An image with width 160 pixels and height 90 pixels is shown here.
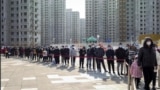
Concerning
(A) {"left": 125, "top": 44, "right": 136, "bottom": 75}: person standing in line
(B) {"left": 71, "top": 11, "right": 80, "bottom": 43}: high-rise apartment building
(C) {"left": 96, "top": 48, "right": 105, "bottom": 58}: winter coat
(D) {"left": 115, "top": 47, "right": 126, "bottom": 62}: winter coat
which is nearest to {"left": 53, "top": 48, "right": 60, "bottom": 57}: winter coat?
(C) {"left": 96, "top": 48, "right": 105, "bottom": 58}: winter coat

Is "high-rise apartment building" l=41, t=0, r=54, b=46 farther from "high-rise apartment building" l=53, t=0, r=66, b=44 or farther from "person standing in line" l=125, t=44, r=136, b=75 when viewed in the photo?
"person standing in line" l=125, t=44, r=136, b=75

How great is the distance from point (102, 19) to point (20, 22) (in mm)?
33981

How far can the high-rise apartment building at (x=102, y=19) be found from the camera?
120438 millimetres

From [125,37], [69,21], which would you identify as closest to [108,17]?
[125,37]

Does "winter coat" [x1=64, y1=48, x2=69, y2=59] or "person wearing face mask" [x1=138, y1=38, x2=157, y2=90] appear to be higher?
"person wearing face mask" [x1=138, y1=38, x2=157, y2=90]

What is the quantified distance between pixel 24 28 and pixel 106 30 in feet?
110

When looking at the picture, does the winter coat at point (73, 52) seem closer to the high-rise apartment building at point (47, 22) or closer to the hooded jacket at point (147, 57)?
the hooded jacket at point (147, 57)

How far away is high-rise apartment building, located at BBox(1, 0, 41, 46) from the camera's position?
104 meters

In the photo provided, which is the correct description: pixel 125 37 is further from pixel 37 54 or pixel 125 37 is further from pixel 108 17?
pixel 37 54

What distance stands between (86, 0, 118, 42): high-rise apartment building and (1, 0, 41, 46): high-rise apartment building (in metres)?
25.2

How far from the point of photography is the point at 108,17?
403ft

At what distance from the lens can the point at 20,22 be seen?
106m

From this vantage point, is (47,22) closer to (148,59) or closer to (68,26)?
(68,26)

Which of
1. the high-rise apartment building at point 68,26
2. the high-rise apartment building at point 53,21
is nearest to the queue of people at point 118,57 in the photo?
the high-rise apartment building at point 53,21
